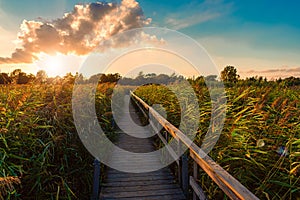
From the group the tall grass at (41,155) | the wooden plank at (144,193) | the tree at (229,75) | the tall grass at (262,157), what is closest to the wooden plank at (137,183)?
the wooden plank at (144,193)

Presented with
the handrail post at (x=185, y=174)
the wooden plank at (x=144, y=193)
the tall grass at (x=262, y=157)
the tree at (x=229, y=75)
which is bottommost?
the wooden plank at (x=144, y=193)

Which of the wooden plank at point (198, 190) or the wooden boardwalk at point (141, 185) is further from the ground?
the wooden plank at point (198, 190)

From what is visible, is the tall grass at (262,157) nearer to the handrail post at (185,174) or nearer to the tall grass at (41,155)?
the handrail post at (185,174)

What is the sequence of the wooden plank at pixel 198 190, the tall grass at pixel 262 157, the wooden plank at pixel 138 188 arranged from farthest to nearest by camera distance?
the wooden plank at pixel 138 188 < the wooden plank at pixel 198 190 < the tall grass at pixel 262 157

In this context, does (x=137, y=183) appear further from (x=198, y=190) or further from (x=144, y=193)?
(x=198, y=190)

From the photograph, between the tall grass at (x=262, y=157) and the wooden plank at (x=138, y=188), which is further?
the wooden plank at (x=138, y=188)

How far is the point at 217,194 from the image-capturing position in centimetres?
260

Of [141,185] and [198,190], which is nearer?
[198,190]

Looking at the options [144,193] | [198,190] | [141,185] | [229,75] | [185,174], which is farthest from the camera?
[229,75]

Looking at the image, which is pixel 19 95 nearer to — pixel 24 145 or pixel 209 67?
pixel 24 145

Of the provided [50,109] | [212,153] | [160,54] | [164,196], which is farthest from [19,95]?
[160,54]

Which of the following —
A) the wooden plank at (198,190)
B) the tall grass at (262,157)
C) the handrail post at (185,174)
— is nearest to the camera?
the tall grass at (262,157)

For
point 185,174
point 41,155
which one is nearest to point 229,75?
point 185,174

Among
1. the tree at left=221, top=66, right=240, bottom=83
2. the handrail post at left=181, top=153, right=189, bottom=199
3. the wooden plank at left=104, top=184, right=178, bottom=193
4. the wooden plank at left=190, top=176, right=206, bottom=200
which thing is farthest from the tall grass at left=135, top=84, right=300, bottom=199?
the tree at left=221, top=66, right=240, bottom=83
